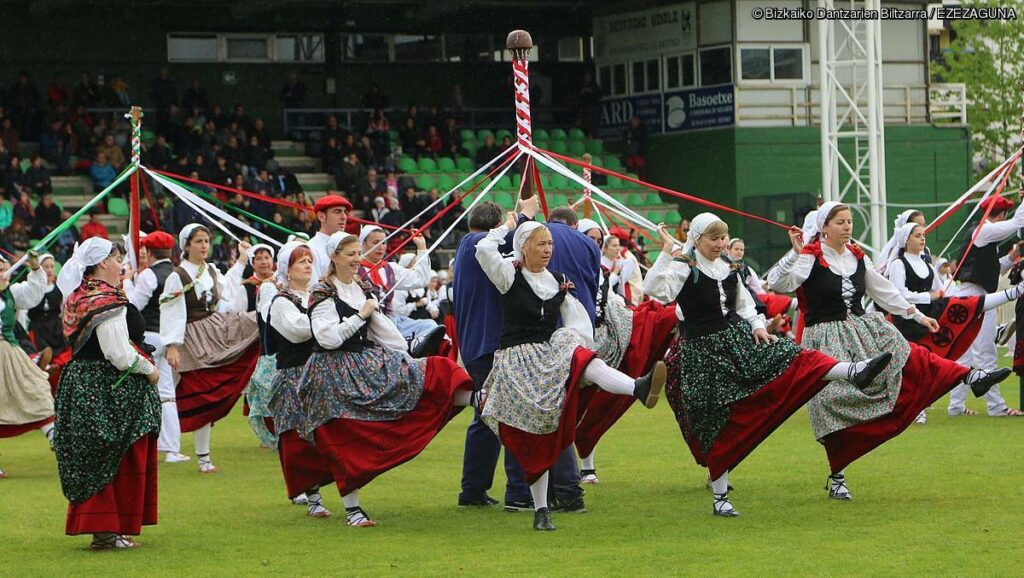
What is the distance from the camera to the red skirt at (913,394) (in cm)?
785

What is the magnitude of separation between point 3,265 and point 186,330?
1.37 metres

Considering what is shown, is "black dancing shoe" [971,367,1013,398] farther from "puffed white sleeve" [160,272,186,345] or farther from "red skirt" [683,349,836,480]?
"puffed white sleeve" [160,272,186,345]

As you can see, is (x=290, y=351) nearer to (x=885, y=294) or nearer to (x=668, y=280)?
(x=668, y=280)

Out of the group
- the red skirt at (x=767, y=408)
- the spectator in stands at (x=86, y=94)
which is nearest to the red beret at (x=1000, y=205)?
the red skirt at (x=767, y=408)

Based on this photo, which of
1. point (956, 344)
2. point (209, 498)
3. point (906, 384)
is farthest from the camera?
point (956, 344)

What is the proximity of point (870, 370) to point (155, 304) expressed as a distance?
531 centimetres

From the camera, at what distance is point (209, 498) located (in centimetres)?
929

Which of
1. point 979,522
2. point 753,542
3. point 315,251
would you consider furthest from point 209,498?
point 979,522

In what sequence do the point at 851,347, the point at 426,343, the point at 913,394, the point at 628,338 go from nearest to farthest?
1. the point at 913,394
2. the point at 426,343
3. the point at 851,347
4. the point at 628,338

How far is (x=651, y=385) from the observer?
7109 millimetres

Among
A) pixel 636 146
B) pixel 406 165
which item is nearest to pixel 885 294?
pixel 406 165

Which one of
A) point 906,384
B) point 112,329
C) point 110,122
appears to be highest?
point 110,122

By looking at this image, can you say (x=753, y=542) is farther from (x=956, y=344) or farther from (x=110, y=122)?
(x=110, y=122)

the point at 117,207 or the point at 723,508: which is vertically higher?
the point at 117,207
